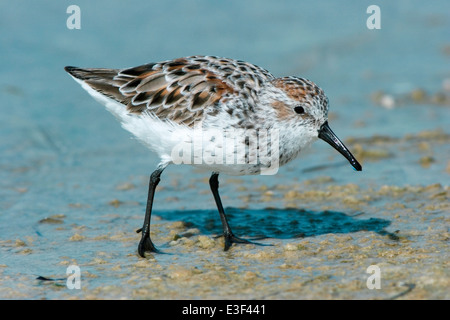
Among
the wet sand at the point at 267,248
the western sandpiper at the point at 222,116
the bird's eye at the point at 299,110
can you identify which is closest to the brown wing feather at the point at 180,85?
the western sandpiper at the point at 222,116

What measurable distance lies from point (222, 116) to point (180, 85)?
27.7 inches

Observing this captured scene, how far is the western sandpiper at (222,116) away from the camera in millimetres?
6445

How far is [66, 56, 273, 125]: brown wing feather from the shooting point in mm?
6723

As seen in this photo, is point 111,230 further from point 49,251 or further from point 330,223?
point 330,223

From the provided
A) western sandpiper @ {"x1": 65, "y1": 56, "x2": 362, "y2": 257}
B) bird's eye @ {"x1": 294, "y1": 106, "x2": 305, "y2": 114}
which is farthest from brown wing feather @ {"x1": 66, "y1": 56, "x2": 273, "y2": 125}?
bird's eye @ {"x1": 294, "y1": 106, "x2": 305, "y2": 114}

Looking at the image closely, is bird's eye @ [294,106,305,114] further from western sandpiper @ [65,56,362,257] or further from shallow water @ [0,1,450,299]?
shallow water @ [0,1,450,299]

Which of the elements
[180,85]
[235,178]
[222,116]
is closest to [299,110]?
[222,116]

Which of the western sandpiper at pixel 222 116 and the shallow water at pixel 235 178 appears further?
the western sandpiper at pixel 222 116

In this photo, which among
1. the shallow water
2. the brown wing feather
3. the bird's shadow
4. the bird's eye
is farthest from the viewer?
the bird's shadow

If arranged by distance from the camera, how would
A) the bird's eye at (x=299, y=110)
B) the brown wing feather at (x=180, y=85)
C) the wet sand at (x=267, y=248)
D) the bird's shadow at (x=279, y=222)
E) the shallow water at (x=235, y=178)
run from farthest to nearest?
the bird's shadow at (x=279, y=222) → the brown wing feather at (x=180, y=85) → the bird's eye at (x=299, y=110) → the shallow water at (x=235, y=178) → the wet sand at (x=267, y=248)

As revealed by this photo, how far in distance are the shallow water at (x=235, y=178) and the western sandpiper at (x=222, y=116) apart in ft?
2.42

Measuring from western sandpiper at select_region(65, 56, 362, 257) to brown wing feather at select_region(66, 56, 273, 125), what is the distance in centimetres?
1

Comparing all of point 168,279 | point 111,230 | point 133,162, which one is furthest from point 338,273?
point 133,162

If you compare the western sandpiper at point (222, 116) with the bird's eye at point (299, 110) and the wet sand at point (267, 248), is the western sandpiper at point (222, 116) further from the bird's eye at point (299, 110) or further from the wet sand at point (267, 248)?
the wet sand at point (267, 248)
